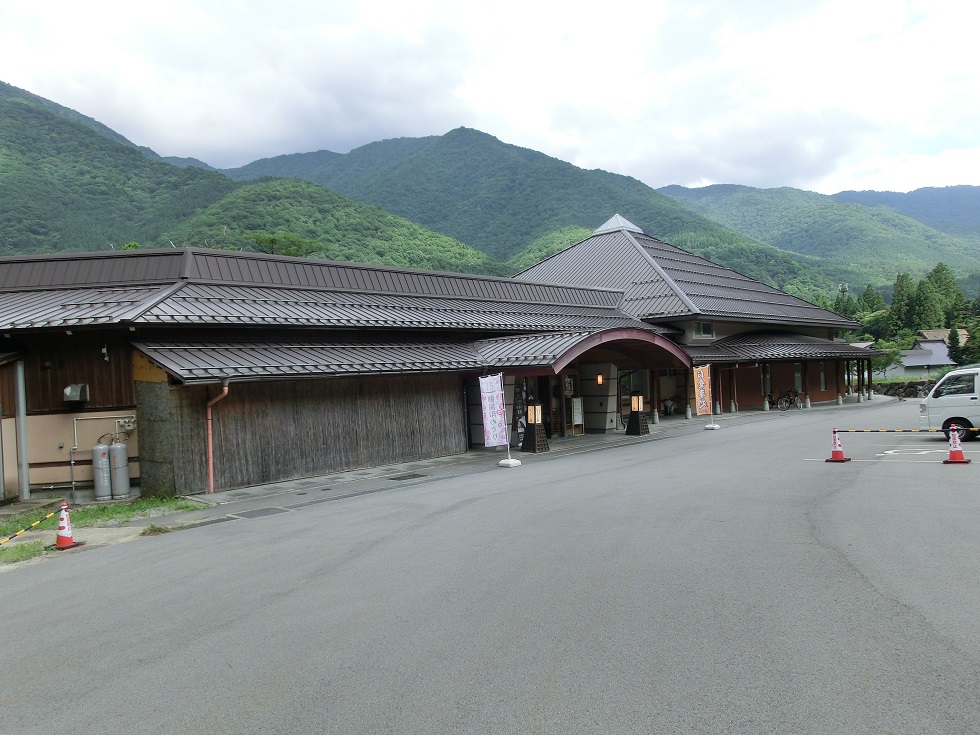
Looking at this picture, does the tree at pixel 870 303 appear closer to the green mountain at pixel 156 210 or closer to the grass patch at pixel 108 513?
the green mountain at pixel 156 210

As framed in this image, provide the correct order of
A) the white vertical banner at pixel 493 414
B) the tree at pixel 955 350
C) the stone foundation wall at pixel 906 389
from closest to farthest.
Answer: the white vertical banner at pixel 493 414
the stone foundation wall at pixel 906 389
the tree at pixel 955 350

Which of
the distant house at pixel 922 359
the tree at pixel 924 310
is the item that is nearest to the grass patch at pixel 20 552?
the distant house at pixel 922 359

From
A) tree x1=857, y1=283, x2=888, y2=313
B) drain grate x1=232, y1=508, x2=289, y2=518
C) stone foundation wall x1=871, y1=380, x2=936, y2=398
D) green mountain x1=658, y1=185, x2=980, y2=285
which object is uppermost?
green mountain x1=658, y1=185, x2=980, y2=285

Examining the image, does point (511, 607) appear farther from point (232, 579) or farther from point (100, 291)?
point (100, 291)

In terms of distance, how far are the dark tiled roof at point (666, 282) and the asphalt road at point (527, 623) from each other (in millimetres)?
24960

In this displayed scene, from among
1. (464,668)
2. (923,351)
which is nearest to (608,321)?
(464,668)

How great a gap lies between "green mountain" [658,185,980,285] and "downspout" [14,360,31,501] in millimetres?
118175

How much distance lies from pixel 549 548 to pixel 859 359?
38630mm

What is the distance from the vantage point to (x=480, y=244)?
83625mm

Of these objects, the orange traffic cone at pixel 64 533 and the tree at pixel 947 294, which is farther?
the tree at pixel 947 294

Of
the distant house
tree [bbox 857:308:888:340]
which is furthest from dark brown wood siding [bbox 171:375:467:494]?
tree [bbox 857:308:888:340]

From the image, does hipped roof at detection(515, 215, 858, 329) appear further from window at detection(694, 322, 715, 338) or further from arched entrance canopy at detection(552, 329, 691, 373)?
arched entrance canopy at detection(552, 329, 691, 373)

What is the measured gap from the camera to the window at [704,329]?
34156 mm

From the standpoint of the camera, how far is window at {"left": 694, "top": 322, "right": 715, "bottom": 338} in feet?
112
